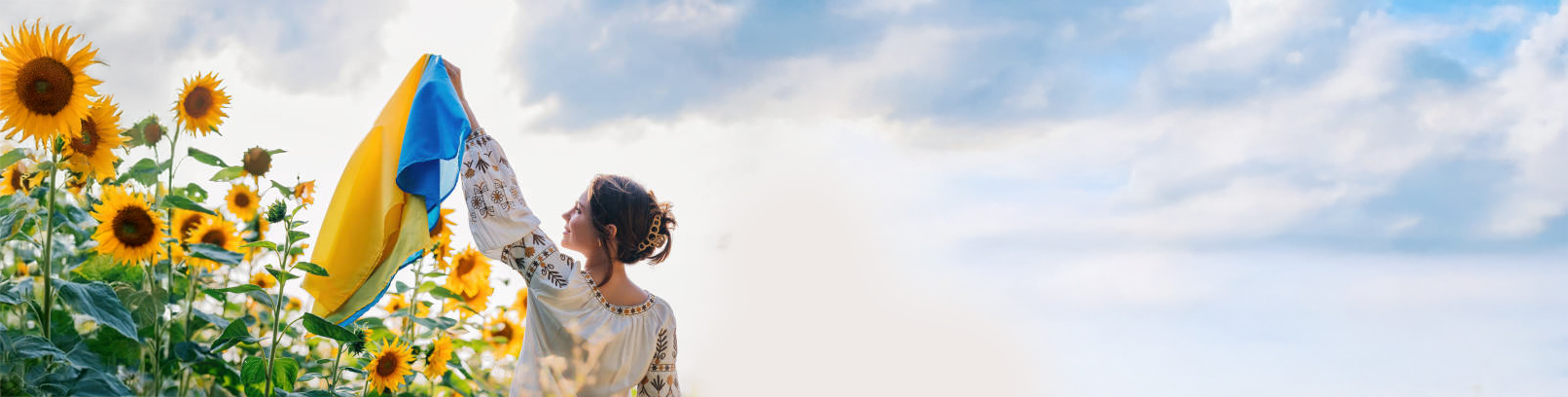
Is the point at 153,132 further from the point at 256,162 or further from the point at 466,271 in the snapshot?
the point at 466,271

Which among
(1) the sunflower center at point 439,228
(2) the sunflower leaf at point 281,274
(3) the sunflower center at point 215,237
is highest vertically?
(1) the sunflower center at point 439,228

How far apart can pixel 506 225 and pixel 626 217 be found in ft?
1.03

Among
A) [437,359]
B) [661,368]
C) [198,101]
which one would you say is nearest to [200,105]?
[198,101]

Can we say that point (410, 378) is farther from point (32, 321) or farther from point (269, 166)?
point (32, 321)

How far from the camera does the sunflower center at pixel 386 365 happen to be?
3107 mm

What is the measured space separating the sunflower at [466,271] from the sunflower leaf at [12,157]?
113cm

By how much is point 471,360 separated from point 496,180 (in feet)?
4.17

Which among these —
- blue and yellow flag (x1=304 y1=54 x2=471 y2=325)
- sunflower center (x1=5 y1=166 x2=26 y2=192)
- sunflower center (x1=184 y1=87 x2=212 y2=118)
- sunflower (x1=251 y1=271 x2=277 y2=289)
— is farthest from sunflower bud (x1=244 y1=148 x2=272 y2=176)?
sunflower (x1=251 y1=271 x2=277 y2=289)

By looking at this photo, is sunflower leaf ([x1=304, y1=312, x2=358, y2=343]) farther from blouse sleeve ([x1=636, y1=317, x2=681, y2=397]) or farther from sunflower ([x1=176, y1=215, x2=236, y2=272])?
blouse sleeve ([x1=636, y1=317, x2=681, y2=397])

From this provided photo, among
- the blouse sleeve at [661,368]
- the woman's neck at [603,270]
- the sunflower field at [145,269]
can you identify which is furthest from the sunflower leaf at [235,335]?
the blouse sleeve at [661,368]

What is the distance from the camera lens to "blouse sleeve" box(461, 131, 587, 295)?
276cm

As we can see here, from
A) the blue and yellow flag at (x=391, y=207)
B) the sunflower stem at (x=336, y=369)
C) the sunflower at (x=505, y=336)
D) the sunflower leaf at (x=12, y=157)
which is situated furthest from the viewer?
the sunflower at (x=505, y=336)

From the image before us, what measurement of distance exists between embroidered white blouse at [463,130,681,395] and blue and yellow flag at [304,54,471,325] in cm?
9

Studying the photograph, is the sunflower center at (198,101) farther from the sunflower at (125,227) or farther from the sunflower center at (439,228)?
the sunflower center at (439,228)
